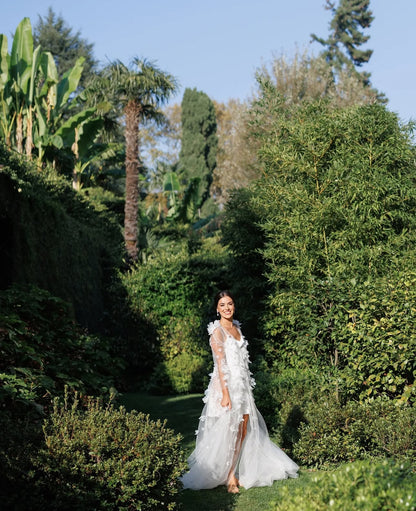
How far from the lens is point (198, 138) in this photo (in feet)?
133

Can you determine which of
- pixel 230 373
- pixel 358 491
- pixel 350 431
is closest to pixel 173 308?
pixel 350 431

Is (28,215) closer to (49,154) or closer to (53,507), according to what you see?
(53,507)

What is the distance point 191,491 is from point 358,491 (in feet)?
12.1

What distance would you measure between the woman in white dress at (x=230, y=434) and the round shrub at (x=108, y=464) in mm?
1511

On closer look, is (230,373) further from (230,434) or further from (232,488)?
(232,488)

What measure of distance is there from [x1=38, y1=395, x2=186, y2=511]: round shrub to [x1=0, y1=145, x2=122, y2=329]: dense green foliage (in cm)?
474

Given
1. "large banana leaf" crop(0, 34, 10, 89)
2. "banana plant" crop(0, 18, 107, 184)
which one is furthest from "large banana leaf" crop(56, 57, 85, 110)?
"large banana leaf" crop(0, 34, 10, 89)

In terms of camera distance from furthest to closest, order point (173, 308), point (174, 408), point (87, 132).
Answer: point (87, 132) → point (173, 308) → point (174, 408)

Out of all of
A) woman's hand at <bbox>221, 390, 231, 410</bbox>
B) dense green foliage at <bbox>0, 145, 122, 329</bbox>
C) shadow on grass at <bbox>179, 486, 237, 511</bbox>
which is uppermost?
dense green foliage at <bbox>0, 145, 122, 329</bbox>

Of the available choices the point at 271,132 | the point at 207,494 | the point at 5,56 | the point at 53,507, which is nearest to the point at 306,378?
the point at 207,494

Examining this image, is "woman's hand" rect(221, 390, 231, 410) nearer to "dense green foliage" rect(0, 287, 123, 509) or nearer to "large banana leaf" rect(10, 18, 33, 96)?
"dense green foliage" rect(0, 287, 123, 509)

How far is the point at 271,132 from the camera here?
12.6 m

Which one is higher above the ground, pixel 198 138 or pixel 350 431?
pixel 198 138

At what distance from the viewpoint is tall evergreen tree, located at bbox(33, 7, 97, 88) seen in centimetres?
4319
